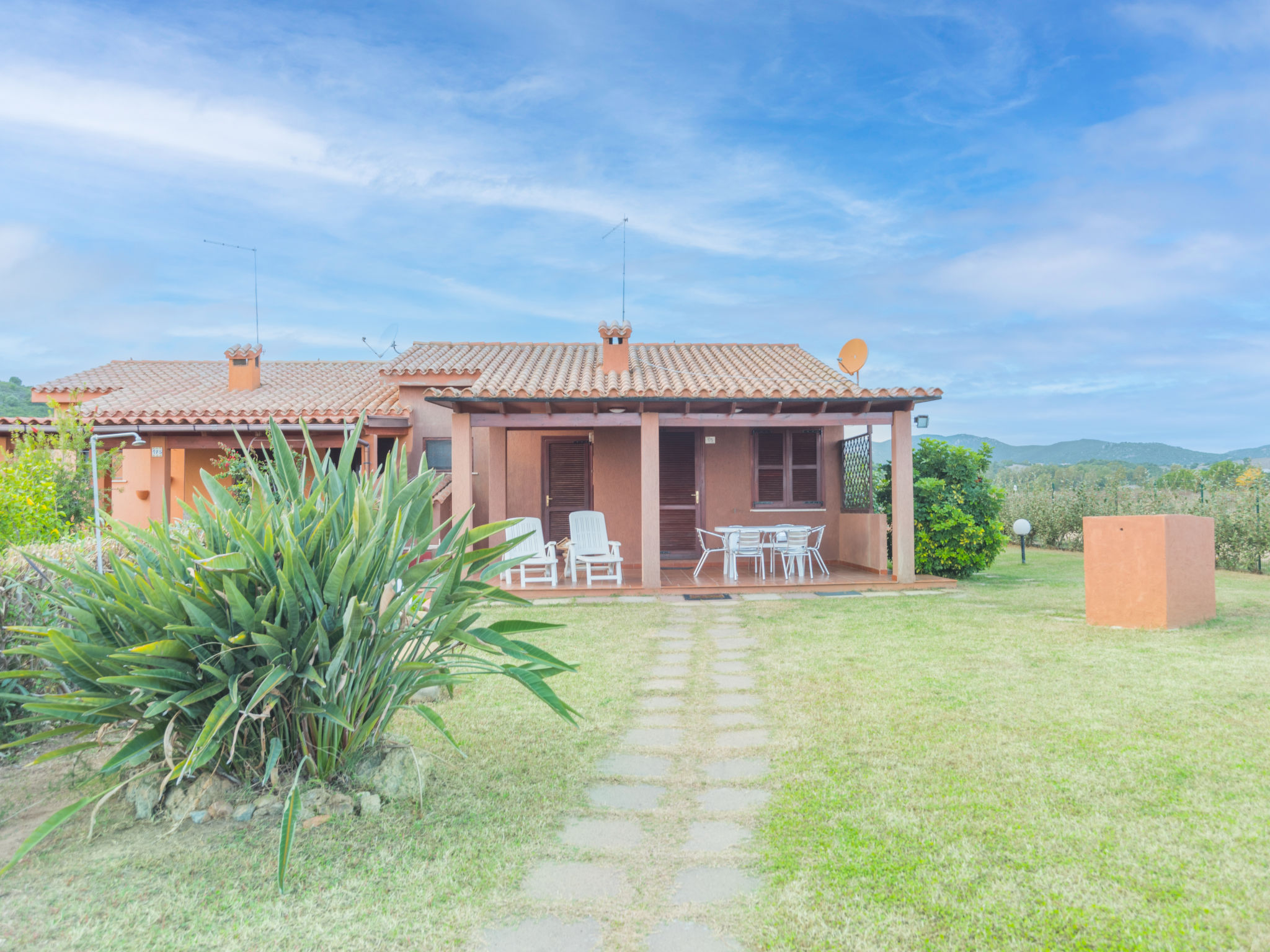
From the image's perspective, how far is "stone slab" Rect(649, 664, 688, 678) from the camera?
5591 millimetres

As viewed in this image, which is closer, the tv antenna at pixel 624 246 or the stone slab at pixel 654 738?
the stone slab at pixel 654 738

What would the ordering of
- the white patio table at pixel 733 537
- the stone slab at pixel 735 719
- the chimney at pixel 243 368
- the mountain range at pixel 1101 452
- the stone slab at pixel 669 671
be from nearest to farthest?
the stone slab at pixel 735 719, the stone slab at pixel 669 671, the white patio table at pixel 733 537, the chimney at pixel 243 368, the mountain range at pixel 1101 452

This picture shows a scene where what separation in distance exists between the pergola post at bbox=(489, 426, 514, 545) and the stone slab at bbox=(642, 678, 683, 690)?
698 centimetres

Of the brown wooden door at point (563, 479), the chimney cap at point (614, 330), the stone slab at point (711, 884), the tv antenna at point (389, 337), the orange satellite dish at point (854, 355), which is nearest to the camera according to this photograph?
the stone slab at point (711, 884)

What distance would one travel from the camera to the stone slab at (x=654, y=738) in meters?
4.02

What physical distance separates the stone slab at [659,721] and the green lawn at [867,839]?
4.4 inches

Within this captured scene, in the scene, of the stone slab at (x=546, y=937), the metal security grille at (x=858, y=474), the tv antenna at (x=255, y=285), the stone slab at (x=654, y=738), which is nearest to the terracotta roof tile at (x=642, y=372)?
the metal security grille at (x=858, y=474)

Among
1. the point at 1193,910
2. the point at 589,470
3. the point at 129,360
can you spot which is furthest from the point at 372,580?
the point at 129,360

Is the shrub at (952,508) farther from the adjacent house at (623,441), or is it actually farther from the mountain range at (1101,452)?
the mountain range at (1101,452)

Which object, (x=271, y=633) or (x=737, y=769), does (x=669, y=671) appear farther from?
(x=271, y=633)

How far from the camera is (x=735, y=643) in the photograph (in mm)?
6734

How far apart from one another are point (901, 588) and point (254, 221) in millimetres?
15254

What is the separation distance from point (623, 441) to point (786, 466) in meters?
2.75

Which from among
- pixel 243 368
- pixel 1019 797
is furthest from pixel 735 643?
pixel 243 368
